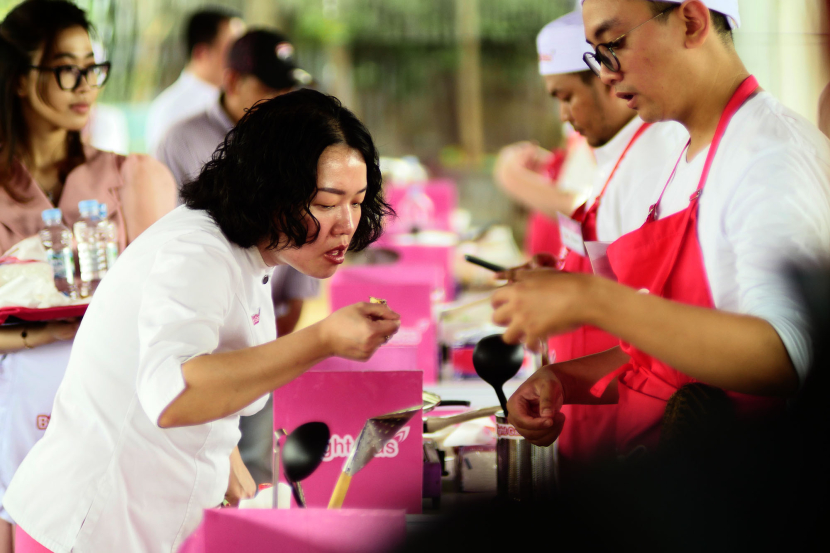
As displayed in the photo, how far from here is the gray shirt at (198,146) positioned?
2.89m

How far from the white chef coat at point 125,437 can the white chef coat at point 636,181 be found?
1.00m

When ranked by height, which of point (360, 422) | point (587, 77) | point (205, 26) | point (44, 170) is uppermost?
point (205, 26)

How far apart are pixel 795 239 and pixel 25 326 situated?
157cm

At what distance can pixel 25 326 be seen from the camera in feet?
5.62

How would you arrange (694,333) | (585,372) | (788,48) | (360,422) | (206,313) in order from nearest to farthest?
(694,333)
(206,313)
(360,422)
(585,372)
(788,48)

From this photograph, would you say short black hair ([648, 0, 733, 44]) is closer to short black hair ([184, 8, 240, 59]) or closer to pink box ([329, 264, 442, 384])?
pink box ([329, 264, 442, 384])

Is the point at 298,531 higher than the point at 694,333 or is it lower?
lower

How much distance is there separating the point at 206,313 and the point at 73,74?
112 centimetres

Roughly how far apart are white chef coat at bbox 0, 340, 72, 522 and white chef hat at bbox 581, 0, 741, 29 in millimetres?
1499

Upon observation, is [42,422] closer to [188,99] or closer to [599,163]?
[599,163]

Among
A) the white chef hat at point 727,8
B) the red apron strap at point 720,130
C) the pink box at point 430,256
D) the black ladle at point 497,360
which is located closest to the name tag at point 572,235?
the black ladle at point 497,360

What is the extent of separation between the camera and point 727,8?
1.23 m

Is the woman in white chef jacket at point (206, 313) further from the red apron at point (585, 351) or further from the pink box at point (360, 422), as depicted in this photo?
the red apron at point (585, 351)

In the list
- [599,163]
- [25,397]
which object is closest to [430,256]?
[599,163]
